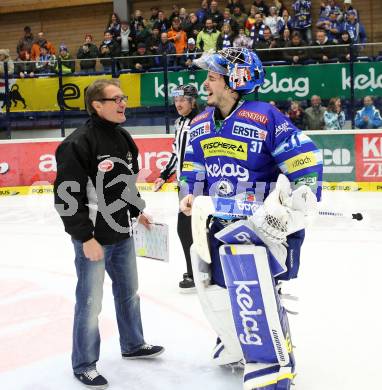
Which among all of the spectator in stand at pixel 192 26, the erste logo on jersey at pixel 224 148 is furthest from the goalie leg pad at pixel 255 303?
the spectator in stand at pixel 192 26

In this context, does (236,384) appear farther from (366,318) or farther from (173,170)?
(173,170)

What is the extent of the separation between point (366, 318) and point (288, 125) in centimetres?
186

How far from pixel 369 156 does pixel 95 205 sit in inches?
292

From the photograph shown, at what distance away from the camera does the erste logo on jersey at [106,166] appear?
10.8 ft

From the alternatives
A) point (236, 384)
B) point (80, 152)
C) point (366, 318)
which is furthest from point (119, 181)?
point (366, 318)

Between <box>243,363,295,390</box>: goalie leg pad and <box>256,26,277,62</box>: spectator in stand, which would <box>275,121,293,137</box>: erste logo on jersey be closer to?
<box>243,363,295,390</box>: goalie leg pad

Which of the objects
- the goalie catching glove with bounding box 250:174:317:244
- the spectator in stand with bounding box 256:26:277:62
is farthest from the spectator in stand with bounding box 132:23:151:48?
the goalie catching glove with bounding box 250:174:317:244

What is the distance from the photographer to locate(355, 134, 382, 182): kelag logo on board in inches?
389

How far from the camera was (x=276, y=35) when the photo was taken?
39.1 ft

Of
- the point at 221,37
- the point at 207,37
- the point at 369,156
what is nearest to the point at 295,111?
the point at 369,156

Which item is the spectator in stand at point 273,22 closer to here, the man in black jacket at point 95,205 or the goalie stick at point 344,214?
the man in black jacket at point 95,205

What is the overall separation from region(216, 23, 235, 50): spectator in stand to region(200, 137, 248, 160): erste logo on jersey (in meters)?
9.11

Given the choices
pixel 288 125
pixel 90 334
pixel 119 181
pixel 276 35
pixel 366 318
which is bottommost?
pixel 366 318

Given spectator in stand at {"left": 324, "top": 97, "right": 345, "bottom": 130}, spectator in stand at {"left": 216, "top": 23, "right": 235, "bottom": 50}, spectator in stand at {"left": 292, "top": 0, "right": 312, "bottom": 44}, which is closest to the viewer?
spectator in stand at {"left": 324, "top": 97, "right": 345, "bottom": 130}
